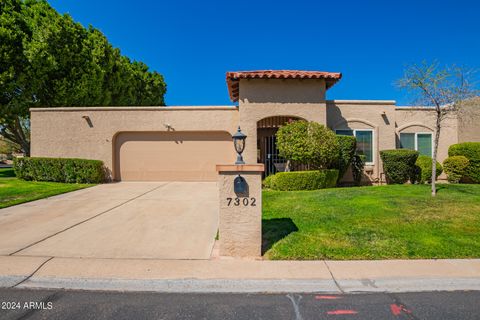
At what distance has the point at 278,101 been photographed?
11.9 metres

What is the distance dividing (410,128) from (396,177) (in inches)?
145

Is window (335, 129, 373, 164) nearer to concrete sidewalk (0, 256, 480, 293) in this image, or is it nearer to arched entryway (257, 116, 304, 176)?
arched entryway (257, 116, 304, 176)

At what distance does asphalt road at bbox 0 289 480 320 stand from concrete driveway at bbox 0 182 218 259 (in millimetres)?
1110

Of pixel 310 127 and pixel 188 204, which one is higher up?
pixel 310 127

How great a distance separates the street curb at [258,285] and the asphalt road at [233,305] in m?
0.10

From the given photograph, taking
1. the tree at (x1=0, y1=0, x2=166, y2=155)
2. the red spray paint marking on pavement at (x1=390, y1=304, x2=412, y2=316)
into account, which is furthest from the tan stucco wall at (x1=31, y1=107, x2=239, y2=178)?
the red spray paint marking on pavement at (x1=390, y1=304, x2=412, y2=316)

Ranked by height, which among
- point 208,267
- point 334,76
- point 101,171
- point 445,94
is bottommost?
point 208,267

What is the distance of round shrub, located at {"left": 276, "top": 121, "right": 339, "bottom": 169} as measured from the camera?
998 centimetres

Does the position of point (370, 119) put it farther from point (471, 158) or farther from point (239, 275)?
point (239, 275)

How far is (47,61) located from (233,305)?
61.4 feet

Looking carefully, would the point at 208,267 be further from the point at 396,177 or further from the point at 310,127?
the point at 396,177

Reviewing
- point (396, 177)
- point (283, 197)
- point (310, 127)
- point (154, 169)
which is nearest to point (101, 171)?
point (154, 169)

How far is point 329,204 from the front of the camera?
7223 mm

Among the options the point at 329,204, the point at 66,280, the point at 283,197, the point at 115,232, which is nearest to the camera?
the point at 66,280
